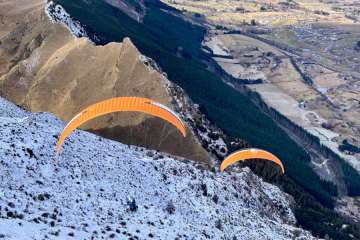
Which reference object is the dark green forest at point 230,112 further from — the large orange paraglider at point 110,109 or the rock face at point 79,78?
the large orange paraglider at point 110,109

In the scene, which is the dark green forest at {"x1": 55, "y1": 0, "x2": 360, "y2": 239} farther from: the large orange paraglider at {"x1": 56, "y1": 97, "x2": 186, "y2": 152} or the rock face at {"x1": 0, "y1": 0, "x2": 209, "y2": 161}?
the large orange paraglider at {"x1": 56, "y1": 97, "x2": 186, "y2": 152}

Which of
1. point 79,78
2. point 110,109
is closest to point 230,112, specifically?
point 79,78

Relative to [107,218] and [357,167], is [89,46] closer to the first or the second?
[107,218]

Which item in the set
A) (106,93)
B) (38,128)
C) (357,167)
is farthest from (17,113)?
(357,167)

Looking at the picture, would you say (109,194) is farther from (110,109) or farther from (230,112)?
(230,112)

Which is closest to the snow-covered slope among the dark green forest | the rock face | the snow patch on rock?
the rock face

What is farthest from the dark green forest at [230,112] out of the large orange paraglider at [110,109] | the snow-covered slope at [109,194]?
the large orange paraglider at [110,109]
